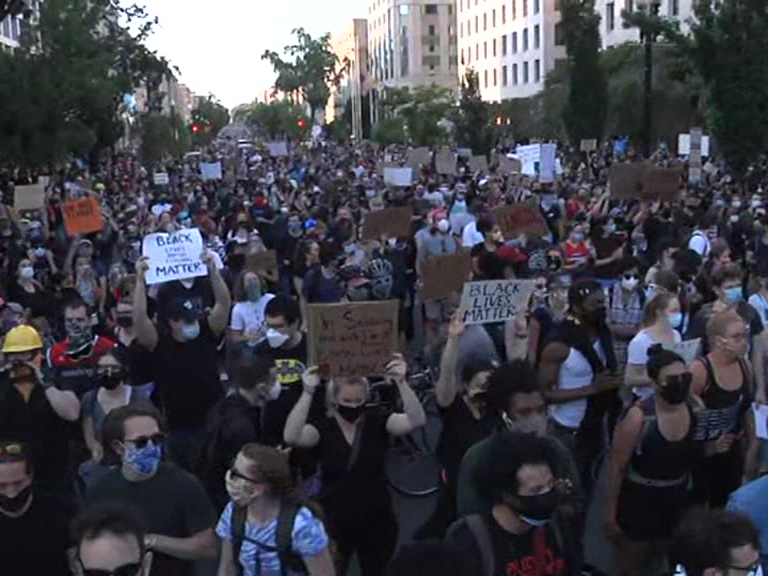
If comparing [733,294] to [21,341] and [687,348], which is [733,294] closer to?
[687,348]

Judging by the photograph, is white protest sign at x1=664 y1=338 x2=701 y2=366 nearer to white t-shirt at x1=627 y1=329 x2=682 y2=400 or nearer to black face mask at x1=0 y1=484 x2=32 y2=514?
white t-shirt at x1=627 y1=329 x2=682 y2=400

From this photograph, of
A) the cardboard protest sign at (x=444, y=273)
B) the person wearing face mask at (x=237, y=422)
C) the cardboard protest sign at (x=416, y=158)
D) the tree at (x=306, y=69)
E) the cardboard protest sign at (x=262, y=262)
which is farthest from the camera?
the tree at (x=306, y=69)

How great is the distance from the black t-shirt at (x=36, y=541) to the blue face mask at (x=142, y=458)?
0.32 m

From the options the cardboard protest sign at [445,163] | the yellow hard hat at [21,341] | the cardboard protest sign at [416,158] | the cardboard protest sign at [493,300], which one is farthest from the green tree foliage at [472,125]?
the yellow hard hat at [21,341]

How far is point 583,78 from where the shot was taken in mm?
33750

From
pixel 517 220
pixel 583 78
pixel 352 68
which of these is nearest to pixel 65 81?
pixel 583 78

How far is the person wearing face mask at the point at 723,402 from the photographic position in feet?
Answer: 18.6

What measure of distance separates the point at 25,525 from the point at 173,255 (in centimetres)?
434

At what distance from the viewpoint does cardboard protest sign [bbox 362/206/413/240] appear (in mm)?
13328

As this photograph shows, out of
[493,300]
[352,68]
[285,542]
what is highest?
[352,68]

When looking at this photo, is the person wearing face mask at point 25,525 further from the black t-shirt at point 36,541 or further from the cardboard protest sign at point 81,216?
the cardboard protest sign at point 81,216

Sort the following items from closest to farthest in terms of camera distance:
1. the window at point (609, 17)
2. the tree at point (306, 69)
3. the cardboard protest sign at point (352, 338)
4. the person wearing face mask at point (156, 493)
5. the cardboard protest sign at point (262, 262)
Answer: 1. the person wearing face mask at point (156, 493)
2. the cardboard protest sign at point (352, 338)
3. the cardboard protest sign at point (262, 262)
4. the window at point (609, 17)
5. the tree at point (306, 69)

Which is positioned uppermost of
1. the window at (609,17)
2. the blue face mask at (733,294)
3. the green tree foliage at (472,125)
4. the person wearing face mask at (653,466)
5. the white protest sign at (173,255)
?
the window at (609,17)

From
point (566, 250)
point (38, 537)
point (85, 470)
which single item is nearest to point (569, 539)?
point (38, 537)
